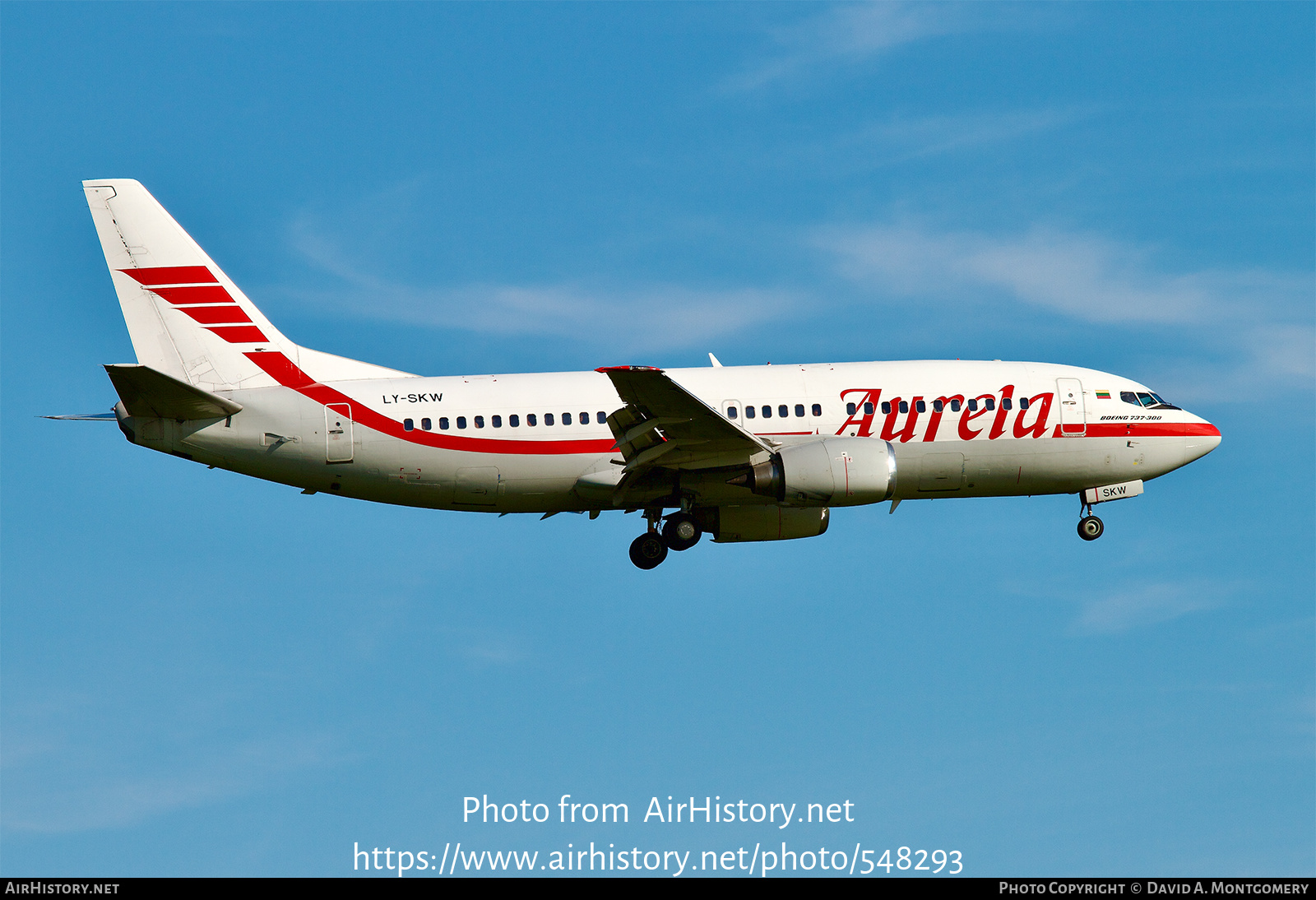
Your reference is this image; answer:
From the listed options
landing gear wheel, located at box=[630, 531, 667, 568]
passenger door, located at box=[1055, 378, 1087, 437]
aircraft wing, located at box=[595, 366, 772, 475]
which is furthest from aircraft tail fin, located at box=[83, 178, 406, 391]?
passenger door, located at box=[1055, 378, 1087, 437]

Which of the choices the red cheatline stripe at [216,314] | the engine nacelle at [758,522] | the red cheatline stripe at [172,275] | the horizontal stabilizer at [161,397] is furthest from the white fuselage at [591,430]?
the red cheatline stripe at [172,275]

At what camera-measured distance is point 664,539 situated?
41375mm

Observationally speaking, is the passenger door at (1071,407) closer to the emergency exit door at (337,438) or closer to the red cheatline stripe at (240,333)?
the emergency exit door at (337,438)

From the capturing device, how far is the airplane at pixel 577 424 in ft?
126

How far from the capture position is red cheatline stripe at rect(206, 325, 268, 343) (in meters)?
40.3

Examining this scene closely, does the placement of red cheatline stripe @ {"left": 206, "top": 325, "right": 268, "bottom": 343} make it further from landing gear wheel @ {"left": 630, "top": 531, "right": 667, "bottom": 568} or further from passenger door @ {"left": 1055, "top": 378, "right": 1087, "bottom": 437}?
passenger door @ {"left": 1055, "top": 378, "right": 1087, "bottom": 437}

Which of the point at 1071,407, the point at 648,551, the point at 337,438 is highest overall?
the point at 1071,407

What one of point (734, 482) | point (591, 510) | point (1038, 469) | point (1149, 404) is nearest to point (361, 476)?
point (591, 510)

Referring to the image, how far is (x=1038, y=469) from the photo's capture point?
4159 cm

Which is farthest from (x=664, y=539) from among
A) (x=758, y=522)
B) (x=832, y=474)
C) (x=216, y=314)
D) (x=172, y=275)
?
(x=172, y=275)

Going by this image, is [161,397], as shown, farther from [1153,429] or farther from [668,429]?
[1153,429]

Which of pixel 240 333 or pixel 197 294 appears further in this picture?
pixel 197 294

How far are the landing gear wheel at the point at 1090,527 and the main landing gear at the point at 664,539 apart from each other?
1149 cm

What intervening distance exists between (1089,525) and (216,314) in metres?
25.7
